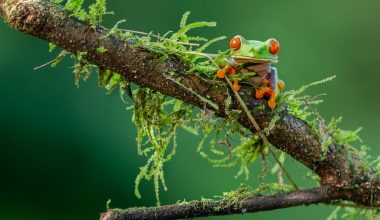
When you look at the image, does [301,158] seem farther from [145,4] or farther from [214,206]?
[145,4]

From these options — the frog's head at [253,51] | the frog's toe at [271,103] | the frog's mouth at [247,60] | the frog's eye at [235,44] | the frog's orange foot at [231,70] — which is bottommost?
the frog's toe at [271,103]

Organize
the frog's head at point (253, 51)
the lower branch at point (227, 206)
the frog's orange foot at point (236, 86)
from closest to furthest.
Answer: the lower branch at point (227, 206) → the frog's orange foot at point (236, 86) → the frog's head at point (253, 51)

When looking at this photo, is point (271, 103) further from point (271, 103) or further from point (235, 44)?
point (235, 44)

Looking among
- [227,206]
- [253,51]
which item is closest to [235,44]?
[253,51]

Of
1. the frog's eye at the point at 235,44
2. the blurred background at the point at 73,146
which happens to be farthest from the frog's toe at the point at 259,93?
the blurred background at the point at 73,146

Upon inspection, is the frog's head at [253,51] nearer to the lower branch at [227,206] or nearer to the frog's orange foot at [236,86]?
the frog's orange foot at [236,86]

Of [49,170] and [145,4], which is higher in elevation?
[145,4]

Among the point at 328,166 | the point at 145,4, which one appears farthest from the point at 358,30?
the point at 328,166
